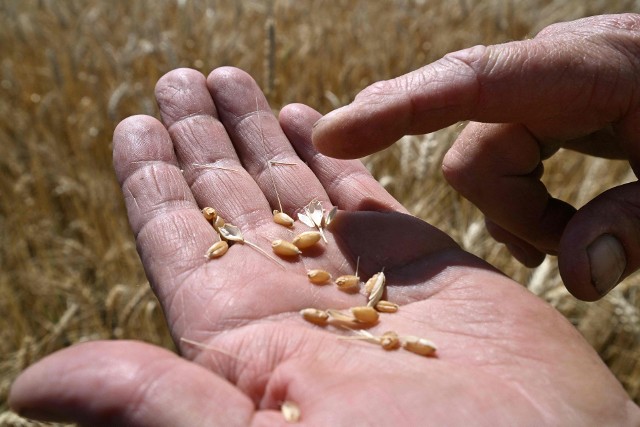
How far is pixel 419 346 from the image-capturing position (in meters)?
1.33

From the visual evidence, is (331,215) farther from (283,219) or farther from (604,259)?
(604,259)

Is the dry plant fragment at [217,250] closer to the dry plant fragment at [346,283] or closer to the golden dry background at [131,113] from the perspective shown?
the dry plant fragment at [346,283]

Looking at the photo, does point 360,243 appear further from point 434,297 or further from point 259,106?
point 259,106

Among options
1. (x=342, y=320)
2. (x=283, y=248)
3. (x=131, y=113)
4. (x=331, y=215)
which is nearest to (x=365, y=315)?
(x=342, y=320)

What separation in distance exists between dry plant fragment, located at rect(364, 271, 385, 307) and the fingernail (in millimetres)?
524

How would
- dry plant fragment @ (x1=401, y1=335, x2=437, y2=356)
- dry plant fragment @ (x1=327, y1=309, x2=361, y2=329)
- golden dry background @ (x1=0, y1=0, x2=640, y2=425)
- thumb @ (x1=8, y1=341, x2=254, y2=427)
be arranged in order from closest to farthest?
thumb @ (x1=8, y1=341, x2=254, y2=427) → dry plant fragment @ (x1=401, y1=335, x2=437, y2=356) → dry plant fragment @ (x1=327, y1=309, x2=361, y2=329) → golden dry background @ (x1=0, y1=0, x2=640, y2=425)

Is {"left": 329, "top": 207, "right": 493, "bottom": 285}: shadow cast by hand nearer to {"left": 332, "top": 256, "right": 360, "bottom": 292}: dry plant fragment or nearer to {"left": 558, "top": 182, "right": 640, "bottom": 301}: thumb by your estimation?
Answer: {"left": 332, "top": 256, "right": 360, "bottom": 292}: dry plant fragment

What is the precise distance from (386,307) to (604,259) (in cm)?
56

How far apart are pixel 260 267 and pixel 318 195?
46 cm

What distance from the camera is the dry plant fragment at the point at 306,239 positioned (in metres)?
1.68

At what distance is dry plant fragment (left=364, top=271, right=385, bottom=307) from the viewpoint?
5.07ft

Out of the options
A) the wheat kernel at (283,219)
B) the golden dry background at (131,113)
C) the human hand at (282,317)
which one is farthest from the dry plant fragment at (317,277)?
the golden dry background at (131,113)

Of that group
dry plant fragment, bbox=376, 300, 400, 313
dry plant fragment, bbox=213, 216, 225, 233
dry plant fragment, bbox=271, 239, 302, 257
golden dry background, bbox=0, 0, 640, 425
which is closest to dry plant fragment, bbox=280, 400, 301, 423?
dry plant fragment, bbox=376, 300, 400, 313

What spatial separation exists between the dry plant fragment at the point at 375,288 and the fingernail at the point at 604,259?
524 millimetres
